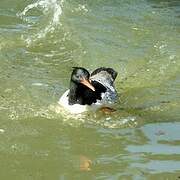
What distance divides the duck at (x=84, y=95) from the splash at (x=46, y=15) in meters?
3.75

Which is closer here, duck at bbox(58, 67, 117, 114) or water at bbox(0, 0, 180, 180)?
water at bbox(0, 0, 180, 180)

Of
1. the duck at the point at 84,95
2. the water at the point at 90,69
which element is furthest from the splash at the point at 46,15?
the duck at the point at 84,95

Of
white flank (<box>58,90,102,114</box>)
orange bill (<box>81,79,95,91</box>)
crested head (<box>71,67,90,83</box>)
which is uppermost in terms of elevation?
crested head (<box>71,67,90,83</box>)

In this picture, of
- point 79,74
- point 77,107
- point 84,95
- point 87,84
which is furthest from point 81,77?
point 77,107

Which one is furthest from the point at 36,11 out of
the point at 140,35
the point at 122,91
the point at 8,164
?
the point at 8,164

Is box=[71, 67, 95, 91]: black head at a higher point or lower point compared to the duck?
higher

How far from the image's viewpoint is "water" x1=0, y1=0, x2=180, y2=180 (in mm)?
7141

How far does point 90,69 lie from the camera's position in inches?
458

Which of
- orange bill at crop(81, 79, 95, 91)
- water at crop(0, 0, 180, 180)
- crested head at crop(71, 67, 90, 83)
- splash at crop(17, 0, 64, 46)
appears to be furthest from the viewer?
splash at crop(17, 0, 64, 46)

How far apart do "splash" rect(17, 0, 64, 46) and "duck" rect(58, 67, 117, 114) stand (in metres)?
3.75

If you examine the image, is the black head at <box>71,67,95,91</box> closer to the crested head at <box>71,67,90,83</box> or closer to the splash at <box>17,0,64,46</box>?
the crested head at <box>71,67,90,83</box>

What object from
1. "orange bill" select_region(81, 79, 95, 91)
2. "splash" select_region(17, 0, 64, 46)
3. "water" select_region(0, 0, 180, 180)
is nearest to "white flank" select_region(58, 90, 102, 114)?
"water" select_region(0, 0, 180, 180)

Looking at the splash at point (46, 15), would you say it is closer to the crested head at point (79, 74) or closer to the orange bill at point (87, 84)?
the crested head at point (79, 74)

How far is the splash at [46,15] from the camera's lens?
43.9 ft
